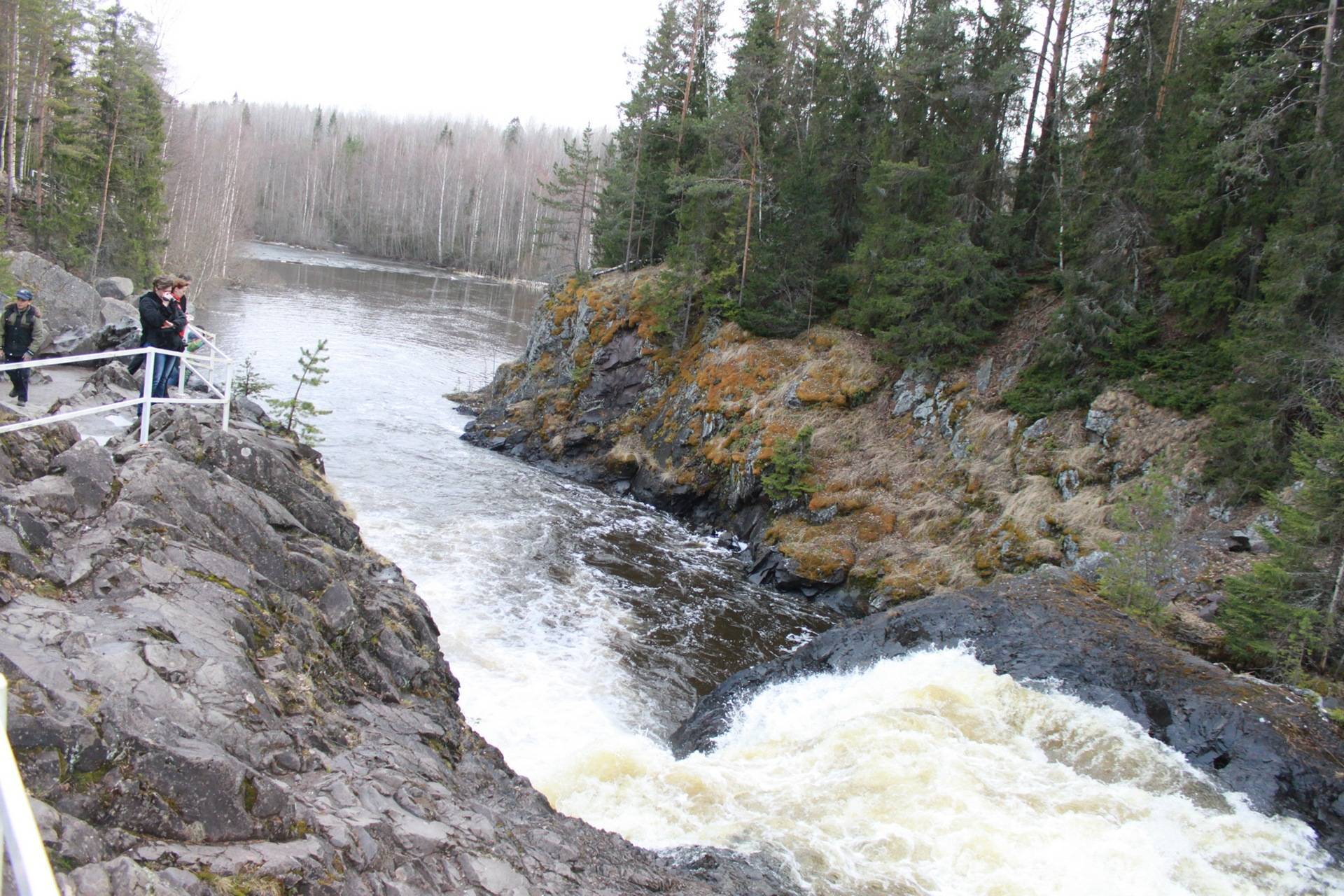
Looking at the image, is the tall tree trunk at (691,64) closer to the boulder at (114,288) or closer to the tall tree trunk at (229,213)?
the boulder at (114,288)

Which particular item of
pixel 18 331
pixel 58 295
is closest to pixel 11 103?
pixel 58 295

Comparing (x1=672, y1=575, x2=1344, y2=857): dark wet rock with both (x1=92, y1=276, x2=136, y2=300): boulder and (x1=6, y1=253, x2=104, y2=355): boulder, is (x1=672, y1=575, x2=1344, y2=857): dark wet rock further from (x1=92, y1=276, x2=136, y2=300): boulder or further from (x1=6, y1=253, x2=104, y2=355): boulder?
(x1=92, y1=276, x2=136, y2=300): boulder

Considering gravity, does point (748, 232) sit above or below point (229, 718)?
above

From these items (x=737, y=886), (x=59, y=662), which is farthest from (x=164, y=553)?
(x=737, y=886)

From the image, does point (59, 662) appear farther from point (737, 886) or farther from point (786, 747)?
point (786, 747)

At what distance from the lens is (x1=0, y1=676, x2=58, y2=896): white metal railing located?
1428 mm

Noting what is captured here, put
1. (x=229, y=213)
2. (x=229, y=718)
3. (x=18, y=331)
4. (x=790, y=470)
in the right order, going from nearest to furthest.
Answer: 1. (x=229, y=718)
2. (x=18, y=331)
3. (x=790, y=470)
4. (x=229, y=213)

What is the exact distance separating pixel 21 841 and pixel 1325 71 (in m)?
17.9

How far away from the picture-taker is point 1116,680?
986cm

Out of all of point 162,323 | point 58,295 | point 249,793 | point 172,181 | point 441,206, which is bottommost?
point 249,793

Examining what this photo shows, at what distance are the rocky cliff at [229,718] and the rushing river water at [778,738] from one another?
47.0 inches

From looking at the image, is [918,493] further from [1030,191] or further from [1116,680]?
[1030,191]

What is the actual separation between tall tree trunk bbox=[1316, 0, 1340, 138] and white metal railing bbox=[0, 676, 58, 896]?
17.1m

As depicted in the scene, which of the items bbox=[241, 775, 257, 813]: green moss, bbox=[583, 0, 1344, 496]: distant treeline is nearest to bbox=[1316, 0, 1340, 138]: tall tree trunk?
bbox=[583, 0, 1344, 496]: distant treeline
